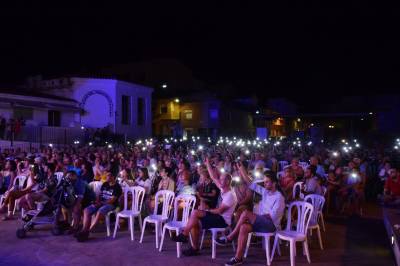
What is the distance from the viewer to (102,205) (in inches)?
307

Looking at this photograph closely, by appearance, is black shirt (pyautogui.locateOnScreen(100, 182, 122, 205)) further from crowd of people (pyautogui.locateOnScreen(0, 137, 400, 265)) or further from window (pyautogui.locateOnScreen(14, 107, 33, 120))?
window (pyautogui.locateOnScreen(14, 107, 33, 120))

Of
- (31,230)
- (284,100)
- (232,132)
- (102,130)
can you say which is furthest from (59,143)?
(284,100)

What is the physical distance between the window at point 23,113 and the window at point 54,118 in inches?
54.9

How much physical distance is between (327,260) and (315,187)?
238 centimetres

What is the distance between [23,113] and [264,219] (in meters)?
18.6

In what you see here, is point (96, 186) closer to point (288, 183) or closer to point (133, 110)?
point (288, 183)

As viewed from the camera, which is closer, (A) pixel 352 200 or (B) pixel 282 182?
(B) pixel 282 182

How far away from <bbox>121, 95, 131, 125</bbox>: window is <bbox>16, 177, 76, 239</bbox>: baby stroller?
17.1 metres

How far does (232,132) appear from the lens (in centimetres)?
3709

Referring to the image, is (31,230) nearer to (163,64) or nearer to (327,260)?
(327,260)

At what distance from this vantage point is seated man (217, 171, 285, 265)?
5.93 m

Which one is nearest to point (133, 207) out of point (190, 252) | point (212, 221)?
point (190, 252)

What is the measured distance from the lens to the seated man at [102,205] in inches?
291

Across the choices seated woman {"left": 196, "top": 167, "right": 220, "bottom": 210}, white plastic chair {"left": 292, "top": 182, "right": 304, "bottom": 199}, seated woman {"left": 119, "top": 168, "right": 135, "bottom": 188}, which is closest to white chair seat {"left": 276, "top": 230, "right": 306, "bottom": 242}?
seated woman {"left": 196, "top": 167, "right": 220, "bottom": 210}
